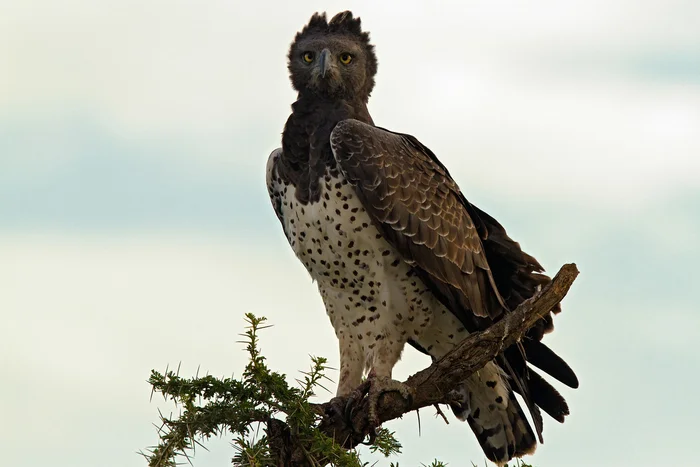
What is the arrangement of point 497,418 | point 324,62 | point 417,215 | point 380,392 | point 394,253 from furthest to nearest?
1. point 497,418
2. point 324,62
3. point 417,215
4. point 394,253
5. point 380,392

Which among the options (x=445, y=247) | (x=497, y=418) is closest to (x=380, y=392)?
(x=445, y=247)

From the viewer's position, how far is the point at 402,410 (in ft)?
23.4

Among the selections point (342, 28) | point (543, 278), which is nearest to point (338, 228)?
point (543, 278)

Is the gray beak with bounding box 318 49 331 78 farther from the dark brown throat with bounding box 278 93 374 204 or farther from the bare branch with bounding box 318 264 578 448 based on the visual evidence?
the bare branch with bounding box 318 264 578 448

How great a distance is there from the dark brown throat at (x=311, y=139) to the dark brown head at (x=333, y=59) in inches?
4.5

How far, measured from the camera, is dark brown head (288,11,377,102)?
8.52 metres

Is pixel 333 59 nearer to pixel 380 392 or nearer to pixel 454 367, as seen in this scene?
pixel 380 392

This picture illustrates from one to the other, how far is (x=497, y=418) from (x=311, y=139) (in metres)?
2.90

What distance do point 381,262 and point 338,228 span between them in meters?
0.46

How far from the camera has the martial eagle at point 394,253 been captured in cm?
779

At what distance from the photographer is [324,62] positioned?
27.6 ft

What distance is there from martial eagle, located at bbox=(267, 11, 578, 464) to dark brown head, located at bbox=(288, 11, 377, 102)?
0.06 feet

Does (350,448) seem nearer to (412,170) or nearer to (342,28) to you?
(412,170)

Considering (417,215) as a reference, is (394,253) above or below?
below
